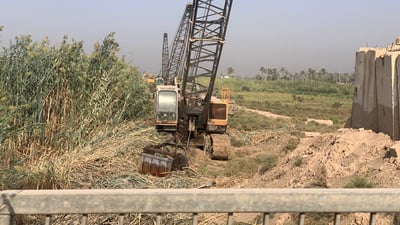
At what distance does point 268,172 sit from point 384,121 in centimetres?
277

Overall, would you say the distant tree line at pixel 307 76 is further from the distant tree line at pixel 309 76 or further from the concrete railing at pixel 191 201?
the concrete railing at pixel 191 201

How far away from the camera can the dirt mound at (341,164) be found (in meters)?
7.04

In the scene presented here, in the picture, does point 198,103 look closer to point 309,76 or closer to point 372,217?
point 372,217

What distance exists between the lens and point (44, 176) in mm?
6945

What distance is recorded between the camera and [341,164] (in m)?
7.74

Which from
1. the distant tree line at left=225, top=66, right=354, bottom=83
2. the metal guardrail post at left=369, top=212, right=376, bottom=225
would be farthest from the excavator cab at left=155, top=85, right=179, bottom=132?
the distant tree line at left=225, top=66, right=354, bottom=83

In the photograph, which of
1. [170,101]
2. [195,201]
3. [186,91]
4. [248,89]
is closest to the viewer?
[195,201]

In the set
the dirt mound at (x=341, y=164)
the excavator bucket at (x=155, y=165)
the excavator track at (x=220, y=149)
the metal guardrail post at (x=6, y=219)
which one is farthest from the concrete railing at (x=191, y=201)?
the excavator track at (x=220, y=149)

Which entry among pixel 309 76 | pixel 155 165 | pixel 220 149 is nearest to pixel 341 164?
pixel 155 165

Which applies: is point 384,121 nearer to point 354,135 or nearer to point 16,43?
point 354,135

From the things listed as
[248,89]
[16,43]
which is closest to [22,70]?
[16,43]

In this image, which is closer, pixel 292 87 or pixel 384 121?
pixel 384 121

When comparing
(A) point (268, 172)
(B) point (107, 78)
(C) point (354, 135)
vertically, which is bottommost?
(A) point (268, 172)

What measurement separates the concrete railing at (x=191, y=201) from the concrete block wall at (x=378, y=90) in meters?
5.29
